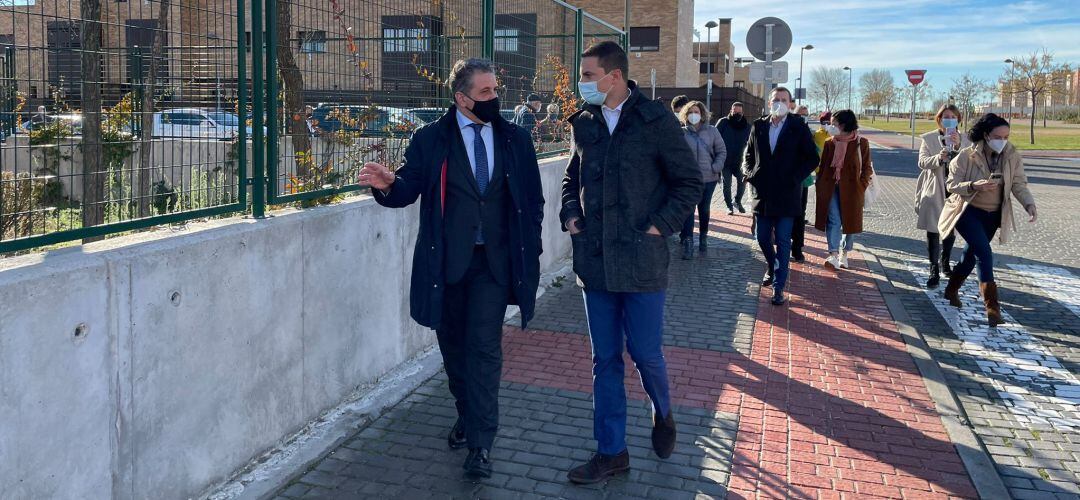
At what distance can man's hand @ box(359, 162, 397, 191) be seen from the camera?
393 centimetres

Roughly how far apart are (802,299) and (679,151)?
4.62 m

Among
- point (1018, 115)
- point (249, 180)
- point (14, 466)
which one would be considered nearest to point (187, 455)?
point (14, 466)

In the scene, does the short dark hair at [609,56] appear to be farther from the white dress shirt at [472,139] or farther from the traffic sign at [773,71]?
the traffic sign at [773,71]

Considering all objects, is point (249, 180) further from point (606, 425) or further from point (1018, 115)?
point (1018, 115)

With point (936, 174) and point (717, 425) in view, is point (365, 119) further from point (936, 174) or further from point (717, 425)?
point (936, 174)

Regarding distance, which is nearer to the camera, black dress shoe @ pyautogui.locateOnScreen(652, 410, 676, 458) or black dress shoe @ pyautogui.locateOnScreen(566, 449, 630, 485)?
black dress shoe @ pyautogui.locateOnScreen(566, 449, 630, 485)

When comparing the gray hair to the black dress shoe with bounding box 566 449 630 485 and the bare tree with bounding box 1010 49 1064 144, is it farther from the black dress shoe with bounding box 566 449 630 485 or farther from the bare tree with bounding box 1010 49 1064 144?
the bare tree with bounding box 1010 49 1064 144

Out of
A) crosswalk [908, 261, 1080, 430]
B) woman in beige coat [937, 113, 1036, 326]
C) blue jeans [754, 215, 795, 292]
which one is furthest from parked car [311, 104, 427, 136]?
woman in beige coat [937, 113, 1036, 326]

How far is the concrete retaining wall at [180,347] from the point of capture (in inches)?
118

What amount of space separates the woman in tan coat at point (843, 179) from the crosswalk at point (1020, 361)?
123cm

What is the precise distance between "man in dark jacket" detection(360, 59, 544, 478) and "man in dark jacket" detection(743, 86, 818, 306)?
165 inches

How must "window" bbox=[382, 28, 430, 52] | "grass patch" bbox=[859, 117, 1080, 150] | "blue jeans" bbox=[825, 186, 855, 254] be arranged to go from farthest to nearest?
"grass patch" bbox=[859, 117, 1080, 150]
"blue jeans" bbox=[825, 186, 855, 254]
"window" bbox=[382, 28, 430, 52]

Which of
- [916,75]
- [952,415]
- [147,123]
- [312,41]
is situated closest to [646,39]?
[916,75]

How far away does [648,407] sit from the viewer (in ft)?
17.0
